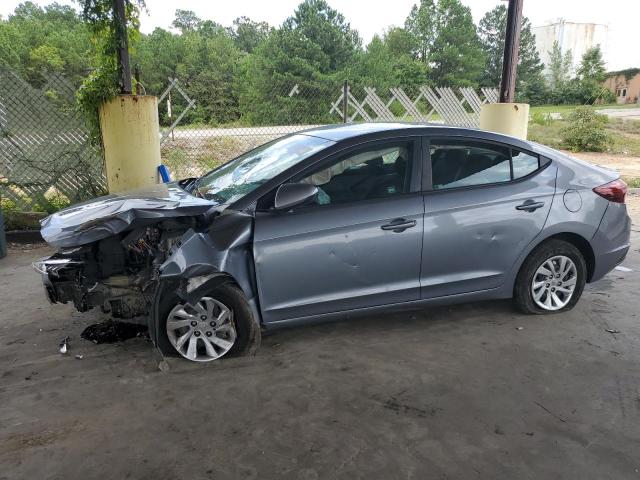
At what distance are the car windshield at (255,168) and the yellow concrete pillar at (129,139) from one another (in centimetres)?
256

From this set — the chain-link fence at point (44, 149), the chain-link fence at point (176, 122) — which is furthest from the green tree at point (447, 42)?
the chain-link fence at point (44, 149)

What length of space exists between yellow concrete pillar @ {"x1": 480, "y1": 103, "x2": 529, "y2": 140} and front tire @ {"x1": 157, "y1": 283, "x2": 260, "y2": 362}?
21.1 ft

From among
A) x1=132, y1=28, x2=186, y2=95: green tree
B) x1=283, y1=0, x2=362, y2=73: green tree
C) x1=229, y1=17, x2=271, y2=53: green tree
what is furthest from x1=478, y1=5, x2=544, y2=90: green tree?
x1=132, y1=28, x2=186, y2=95: green tree

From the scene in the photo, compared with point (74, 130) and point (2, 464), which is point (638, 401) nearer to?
point (2, 464)

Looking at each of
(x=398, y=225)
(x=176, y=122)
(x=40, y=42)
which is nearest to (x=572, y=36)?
(x=40, y=42)

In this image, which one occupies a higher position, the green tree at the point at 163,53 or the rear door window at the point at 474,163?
the green tree at the point at 163,53

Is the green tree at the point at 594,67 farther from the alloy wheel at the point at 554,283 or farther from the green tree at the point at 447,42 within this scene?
the alloy wheel at the point at 554,283

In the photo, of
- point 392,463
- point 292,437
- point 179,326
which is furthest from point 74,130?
point 392,463

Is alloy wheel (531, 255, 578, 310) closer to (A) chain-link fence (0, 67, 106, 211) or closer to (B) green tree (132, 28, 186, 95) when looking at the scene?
(A) chain-link fence (0, 67, 106, 211)

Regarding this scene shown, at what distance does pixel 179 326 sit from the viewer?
11.9ft

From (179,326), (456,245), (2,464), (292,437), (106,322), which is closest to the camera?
(2,464)

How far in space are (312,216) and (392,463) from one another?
5.61ft

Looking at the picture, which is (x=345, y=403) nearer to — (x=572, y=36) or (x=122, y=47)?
(x=122, y=47)

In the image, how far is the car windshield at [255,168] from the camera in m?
3.87
